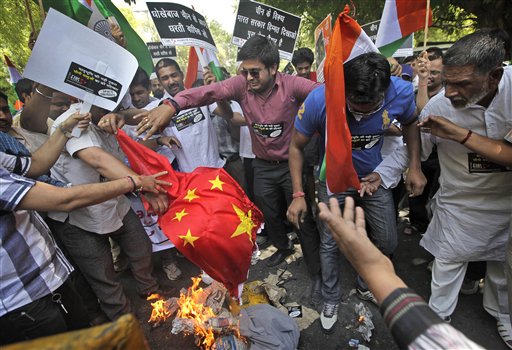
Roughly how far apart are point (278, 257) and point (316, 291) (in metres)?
0.79

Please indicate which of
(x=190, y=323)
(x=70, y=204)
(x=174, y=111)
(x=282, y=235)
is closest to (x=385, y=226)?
(x=282, y=235)

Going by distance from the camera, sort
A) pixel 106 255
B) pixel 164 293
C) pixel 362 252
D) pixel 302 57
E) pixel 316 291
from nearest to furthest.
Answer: pixel 362 252 → pixel 106 255 → pixel 316 291 → pixel 164 293 → pixel 302 57

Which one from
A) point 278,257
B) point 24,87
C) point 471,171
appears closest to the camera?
point 471,171

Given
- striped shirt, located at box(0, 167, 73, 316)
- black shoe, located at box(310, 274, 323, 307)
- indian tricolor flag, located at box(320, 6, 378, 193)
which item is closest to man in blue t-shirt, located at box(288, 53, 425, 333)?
indian tricolor flag, located at box(320, 6, 378, 193)

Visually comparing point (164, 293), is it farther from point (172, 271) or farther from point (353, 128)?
point (353, 128)

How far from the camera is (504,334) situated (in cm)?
244

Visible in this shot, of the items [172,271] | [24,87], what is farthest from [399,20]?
[24,87]

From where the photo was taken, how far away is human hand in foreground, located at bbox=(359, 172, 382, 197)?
2615 millimetres

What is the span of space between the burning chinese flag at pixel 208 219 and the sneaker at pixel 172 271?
4.79 feet

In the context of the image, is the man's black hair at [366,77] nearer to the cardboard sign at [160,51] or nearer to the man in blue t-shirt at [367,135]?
the man in blue t-shirt at [367,135]

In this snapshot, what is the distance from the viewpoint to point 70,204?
1.65m

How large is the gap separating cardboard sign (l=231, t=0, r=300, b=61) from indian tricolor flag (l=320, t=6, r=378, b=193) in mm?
2238

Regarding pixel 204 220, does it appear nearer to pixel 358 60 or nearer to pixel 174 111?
pixel 174 111

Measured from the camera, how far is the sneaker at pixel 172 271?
3713 mm
